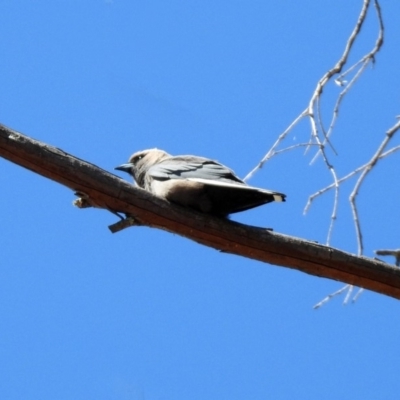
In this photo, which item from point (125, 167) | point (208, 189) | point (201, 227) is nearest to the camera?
point (201, 227)

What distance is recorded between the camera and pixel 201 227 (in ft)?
9.06

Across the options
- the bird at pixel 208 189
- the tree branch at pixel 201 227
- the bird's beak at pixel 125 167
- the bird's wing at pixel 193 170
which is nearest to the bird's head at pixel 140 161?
the bird's beak at pixel 125 167

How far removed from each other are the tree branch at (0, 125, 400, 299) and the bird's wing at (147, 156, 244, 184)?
38 centimetres

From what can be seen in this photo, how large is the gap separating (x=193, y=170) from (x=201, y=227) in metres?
0.57

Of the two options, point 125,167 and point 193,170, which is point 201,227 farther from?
point 125,167

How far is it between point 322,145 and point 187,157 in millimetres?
895

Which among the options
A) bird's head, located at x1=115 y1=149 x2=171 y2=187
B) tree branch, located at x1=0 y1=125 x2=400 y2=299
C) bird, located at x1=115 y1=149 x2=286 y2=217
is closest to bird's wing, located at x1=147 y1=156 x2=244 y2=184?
bird, located at x1=115 y1=149 x2=286 y2=217

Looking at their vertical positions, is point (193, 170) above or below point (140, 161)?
below

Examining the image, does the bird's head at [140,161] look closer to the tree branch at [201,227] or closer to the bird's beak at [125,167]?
the bird's beak at [125,167]

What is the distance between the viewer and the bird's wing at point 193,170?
3.16 meters

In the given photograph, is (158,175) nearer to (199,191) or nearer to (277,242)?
(199,191)

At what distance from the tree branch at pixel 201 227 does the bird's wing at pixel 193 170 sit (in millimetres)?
379

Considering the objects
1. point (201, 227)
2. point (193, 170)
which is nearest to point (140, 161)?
point (193, 170)

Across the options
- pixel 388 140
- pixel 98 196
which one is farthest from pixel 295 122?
pixel 98 196
